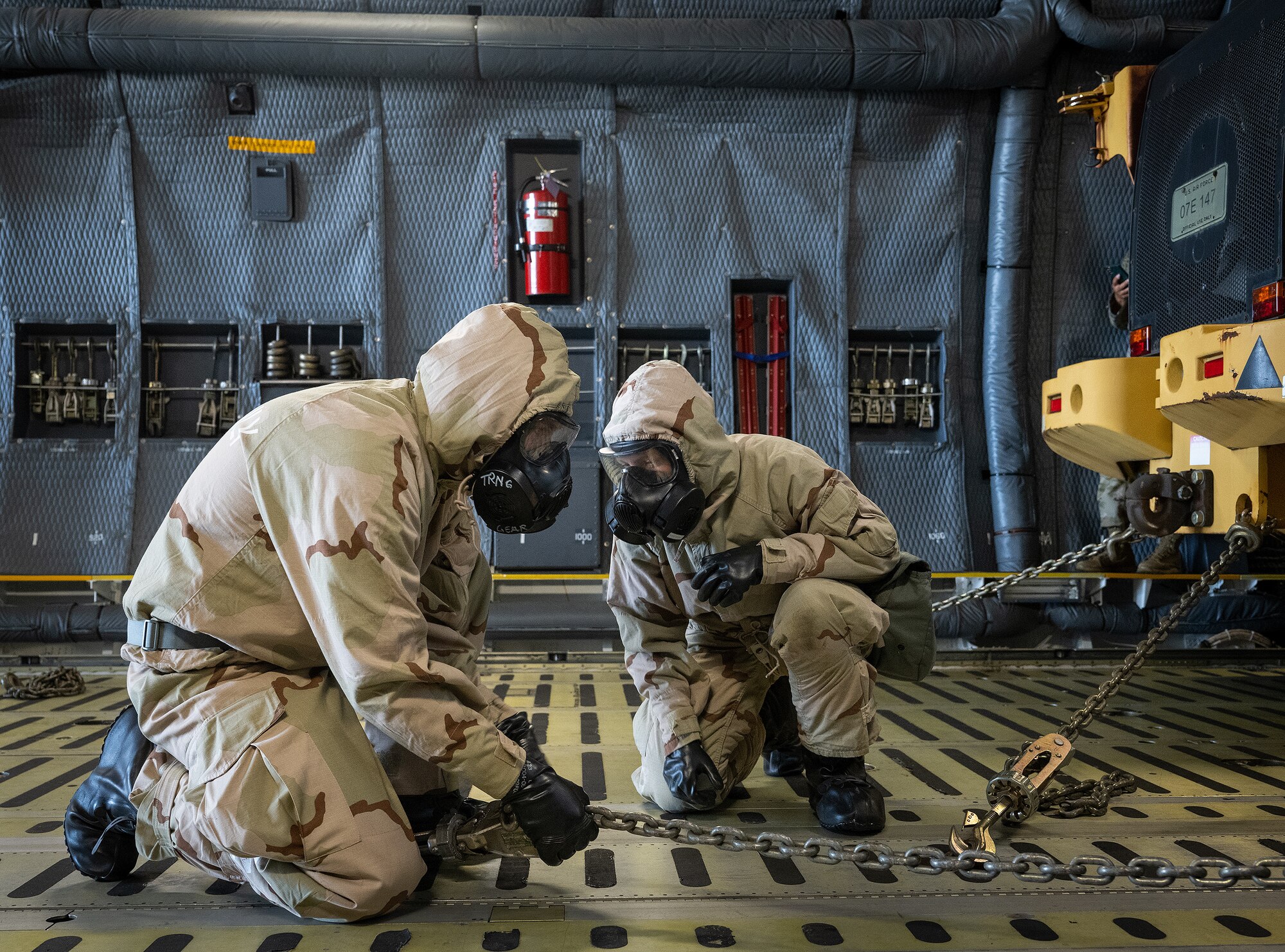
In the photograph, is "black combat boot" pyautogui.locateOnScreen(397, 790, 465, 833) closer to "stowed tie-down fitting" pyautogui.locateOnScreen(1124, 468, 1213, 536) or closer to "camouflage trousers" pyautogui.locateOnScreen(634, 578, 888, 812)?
"camouflage trousers" pyautogui.locateOnScreen(634, 578, 888, 812)

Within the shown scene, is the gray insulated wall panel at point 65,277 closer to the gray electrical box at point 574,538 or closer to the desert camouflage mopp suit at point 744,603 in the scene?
the gray electrical box at point 574,538

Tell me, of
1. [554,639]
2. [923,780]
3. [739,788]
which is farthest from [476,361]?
[554,639]

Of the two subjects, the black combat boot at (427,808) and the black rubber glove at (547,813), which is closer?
the black rubber glove at (547,813)

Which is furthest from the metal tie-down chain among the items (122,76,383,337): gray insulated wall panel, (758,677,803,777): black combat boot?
(122,76,383,337): gray insulated wall panel

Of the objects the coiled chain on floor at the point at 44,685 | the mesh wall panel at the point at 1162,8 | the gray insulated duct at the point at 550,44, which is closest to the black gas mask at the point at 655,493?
the coiled chain on floor at the point at 44,685

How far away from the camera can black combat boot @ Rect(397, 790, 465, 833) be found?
2.18 m

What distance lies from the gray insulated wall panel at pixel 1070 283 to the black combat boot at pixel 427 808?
513cm

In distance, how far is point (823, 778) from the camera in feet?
8.32

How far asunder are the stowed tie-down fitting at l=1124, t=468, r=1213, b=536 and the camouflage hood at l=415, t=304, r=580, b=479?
2.47 metres

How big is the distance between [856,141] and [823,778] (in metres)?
4.85

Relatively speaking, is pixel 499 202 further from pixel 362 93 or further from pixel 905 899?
pixel 905 899

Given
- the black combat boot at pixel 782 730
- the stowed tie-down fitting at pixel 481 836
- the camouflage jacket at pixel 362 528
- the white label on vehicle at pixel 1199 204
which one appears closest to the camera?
the camouflage jacket at pixel 362 528

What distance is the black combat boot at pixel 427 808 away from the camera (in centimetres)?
218

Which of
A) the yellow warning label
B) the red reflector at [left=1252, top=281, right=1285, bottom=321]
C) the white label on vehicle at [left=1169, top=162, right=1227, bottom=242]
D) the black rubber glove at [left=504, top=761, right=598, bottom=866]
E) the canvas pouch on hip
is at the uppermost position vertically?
the yellow warning label
